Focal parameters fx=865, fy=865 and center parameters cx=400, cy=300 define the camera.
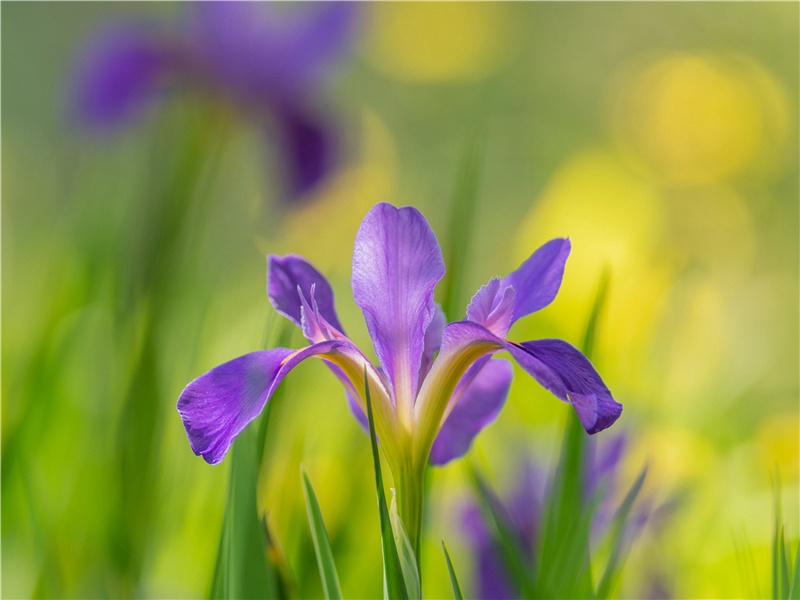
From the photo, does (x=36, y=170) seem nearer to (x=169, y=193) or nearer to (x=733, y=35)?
(x=169, y=193)

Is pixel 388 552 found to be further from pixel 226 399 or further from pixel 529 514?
pixel 529 514

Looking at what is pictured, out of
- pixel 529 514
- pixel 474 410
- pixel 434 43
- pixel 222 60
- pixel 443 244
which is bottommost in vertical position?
Result: pixel 529 514

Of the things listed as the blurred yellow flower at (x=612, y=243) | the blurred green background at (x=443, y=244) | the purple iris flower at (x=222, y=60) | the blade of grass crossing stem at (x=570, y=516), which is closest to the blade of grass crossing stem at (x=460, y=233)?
the blurred green background at (x=443, y=244)

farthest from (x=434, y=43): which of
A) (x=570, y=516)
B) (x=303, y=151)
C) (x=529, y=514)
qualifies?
(x=570, y=516)

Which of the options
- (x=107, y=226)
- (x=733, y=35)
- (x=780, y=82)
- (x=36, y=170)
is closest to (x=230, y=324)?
(x=107, y=226)

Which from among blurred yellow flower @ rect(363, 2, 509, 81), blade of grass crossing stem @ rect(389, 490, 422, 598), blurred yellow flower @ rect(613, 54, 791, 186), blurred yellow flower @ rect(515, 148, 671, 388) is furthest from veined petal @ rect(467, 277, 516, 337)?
blurred yellow flower @ rect(363, 2, 509, 81)
